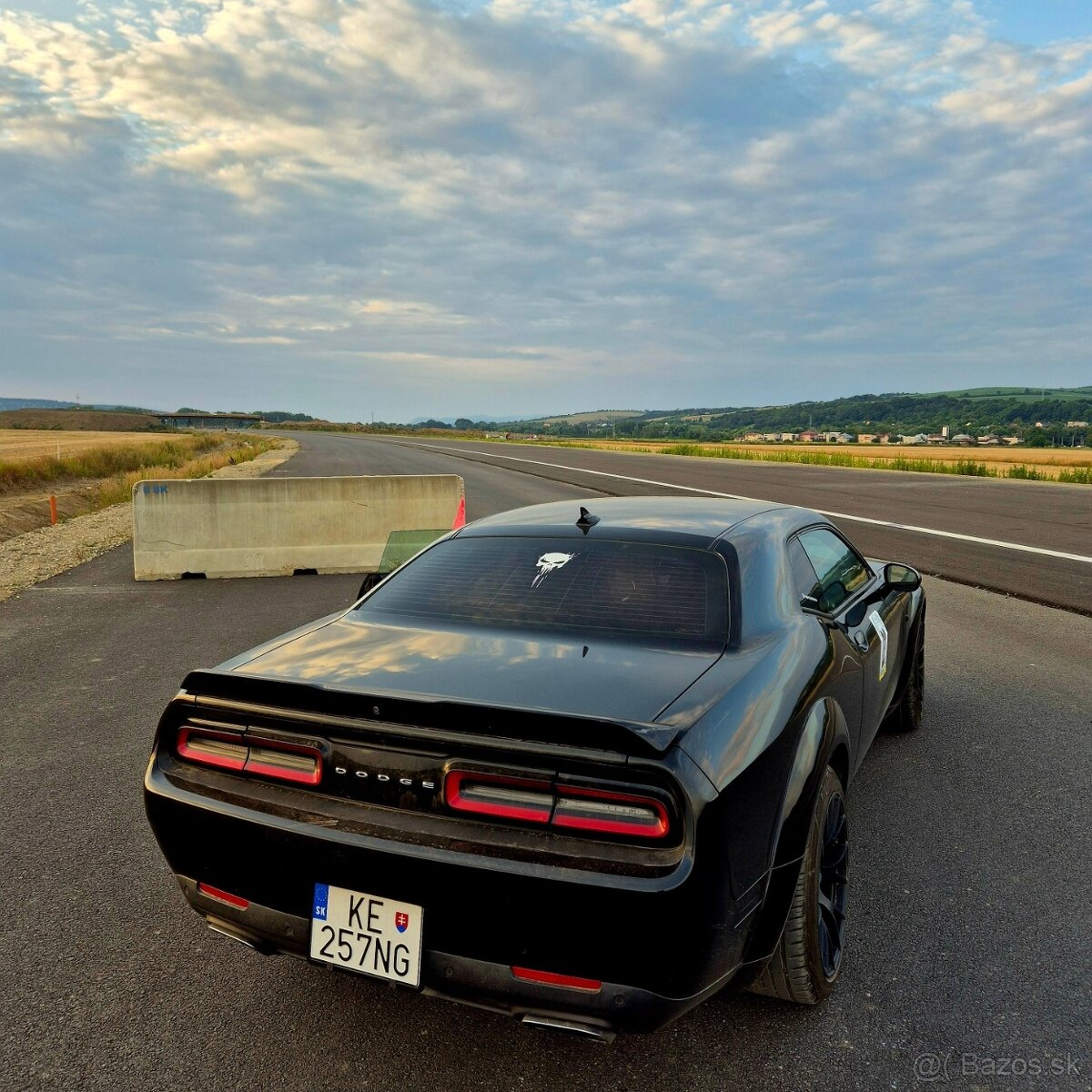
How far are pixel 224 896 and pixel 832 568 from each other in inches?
111

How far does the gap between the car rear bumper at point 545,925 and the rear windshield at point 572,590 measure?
950 millimetres

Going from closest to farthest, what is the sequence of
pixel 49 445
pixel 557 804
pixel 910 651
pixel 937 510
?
pixel 557 804
pixel 910 651
pixel 937 510
pixel 49 445

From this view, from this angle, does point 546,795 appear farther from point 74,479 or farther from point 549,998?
point 74,479

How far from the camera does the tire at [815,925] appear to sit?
8.08 ft

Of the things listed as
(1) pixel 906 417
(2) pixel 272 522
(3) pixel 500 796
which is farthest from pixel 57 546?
(1) pixel 906 417

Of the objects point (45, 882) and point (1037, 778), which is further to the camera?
point (1037, 778)

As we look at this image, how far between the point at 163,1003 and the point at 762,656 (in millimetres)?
2099

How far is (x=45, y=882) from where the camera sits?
3.32 meters

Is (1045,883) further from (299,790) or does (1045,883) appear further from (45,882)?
(45,882)

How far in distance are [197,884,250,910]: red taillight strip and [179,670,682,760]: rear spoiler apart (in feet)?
1.65

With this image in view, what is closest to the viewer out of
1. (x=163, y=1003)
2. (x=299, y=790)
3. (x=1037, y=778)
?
(x=299, y=790)

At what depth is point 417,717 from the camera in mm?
2240

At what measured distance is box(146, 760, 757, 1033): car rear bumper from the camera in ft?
6.52

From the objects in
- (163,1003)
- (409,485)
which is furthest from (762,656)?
(409,485)
